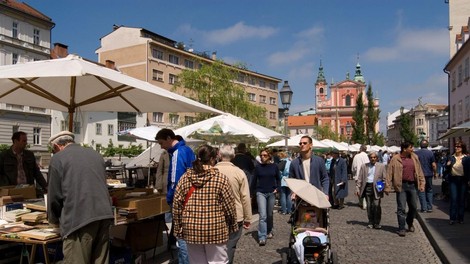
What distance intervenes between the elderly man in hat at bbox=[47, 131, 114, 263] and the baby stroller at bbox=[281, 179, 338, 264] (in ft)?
9.53

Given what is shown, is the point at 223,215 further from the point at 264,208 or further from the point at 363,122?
the point at 363,122

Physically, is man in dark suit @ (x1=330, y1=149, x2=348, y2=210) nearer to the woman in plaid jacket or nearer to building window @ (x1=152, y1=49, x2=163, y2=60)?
the woman in plaid jacket

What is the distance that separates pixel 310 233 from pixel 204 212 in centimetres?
239

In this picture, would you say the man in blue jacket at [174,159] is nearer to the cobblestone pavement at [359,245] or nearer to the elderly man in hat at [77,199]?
the elderly man in hat at [77,199]

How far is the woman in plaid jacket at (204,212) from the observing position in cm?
463

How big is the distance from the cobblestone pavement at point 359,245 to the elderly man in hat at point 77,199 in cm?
351

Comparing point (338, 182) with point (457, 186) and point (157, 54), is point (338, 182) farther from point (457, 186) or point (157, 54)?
point (157, 54)

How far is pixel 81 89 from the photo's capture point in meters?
7.44

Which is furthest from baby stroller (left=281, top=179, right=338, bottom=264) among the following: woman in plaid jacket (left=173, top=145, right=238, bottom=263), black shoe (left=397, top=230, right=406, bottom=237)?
black shoe (left=397, top=230, right=406, bottom=237)

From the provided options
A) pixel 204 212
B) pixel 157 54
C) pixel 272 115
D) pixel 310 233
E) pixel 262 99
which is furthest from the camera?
pixel 272 115

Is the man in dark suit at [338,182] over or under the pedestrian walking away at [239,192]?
under

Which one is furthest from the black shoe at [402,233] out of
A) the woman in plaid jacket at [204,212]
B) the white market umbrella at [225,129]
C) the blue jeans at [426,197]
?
the woman in plaid jacket at [204,212]

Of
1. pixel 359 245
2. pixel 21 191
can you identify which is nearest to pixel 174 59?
pixel 359 245

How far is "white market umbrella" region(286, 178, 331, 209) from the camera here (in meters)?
6.53
